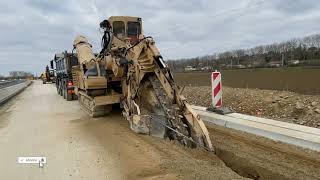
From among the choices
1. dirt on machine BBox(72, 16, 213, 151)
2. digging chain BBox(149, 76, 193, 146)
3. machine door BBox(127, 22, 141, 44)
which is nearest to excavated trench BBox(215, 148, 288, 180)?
dirt on machine BBox(72, 16, 213, 151)

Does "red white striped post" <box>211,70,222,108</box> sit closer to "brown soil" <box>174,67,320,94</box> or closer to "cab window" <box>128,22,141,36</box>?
"cab window" <box>128,22,141,36</box>

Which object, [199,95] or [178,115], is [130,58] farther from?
[199,95]

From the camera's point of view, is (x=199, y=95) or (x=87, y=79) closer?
(x=87, y=79)

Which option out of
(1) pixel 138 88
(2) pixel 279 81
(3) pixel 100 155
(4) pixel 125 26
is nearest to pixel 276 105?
(1) pixel 138 88

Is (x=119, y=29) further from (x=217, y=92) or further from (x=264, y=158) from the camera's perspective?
(x=264, y=158)

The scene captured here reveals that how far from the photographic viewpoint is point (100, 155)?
6.69m

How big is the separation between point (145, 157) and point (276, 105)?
6.49m

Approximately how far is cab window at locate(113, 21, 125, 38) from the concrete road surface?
311 cm

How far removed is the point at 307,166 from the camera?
5762 mm

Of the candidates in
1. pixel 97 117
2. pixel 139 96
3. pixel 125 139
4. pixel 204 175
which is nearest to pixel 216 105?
pixel 139 96

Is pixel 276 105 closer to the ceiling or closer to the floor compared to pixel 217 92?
closer to the floor

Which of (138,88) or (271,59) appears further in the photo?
(271,59)

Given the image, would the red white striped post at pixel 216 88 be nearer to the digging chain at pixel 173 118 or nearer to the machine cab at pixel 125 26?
the digging chain at pixel 173 118

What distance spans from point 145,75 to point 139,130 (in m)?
1.30
